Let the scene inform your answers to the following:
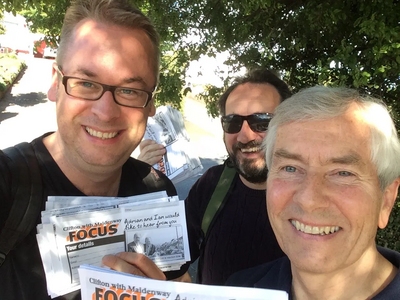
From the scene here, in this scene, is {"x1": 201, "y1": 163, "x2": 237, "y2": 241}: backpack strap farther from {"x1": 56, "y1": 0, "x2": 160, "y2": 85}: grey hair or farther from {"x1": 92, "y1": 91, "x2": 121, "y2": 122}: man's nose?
{"x1": 56, "y1": 0, "x2": 160, "y2": 85}: grey hair

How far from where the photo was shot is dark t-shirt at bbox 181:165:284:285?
7.16 ft

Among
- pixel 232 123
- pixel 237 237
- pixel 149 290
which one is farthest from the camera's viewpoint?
pixel 232 123

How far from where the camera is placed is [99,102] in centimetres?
159

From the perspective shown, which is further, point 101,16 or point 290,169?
point 101,16

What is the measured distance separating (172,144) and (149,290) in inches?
63.3

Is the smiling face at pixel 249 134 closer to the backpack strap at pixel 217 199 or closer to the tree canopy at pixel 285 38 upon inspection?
the backpack strap at pixel 217 199

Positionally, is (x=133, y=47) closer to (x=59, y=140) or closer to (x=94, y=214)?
(x=59, y=140)

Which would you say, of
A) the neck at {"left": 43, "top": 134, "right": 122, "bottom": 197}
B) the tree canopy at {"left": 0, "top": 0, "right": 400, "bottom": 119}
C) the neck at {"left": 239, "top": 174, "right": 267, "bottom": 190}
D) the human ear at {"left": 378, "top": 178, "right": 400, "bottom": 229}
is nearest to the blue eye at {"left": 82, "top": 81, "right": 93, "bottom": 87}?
the neck at {"left": 43, "top": 134, "right": 122, "bottom": 197}

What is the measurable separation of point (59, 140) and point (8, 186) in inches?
14.0

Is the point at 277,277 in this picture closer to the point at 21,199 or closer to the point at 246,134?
the point at 246,134

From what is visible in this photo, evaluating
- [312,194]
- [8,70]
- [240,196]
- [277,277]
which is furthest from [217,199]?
[8,70]

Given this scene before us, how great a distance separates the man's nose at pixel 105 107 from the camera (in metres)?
1.59

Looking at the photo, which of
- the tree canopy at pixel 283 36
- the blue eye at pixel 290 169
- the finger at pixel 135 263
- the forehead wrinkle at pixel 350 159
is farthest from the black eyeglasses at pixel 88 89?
the tree canopy at pixel 283 36

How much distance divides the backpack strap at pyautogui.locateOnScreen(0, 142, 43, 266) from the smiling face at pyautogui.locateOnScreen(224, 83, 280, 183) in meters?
1.34
